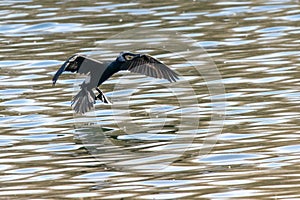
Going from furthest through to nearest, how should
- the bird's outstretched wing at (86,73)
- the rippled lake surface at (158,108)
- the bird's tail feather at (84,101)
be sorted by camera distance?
the bird's outstretched wing at (86,73), the bird's tail feather at (84,101), the rippled lake surface at (158,108)

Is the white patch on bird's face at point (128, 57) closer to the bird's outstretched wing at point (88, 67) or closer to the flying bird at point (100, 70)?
the flying bird at point (100, 70)

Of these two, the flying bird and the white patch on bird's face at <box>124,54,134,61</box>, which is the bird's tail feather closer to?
the flying bird

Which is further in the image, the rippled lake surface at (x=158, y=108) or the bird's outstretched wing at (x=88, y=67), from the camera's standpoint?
the bird's outstretched wing at (x=88, y=67)

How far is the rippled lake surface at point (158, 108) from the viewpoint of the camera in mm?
9367

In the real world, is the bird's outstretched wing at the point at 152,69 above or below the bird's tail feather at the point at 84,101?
above

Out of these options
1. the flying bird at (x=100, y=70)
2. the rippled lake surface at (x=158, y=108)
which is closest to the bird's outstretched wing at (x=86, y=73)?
the flying bird at (x=100, y=70)

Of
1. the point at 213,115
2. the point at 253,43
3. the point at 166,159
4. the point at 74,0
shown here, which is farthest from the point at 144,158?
the point at 74,0

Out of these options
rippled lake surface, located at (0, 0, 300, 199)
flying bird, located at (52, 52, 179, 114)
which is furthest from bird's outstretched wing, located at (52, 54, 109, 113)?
rippled lake surface, located at (0, 0, 300, 199)

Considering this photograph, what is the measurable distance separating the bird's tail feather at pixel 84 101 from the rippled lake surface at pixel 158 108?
0.71ft

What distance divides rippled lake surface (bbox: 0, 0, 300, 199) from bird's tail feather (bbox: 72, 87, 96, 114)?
216mm

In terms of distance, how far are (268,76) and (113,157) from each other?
441 cm

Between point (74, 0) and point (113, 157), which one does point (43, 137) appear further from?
point (74, 0)

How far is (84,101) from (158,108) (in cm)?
107

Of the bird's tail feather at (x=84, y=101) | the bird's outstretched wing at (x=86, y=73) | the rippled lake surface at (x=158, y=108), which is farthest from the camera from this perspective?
the bird's outstretched wing at (x=86, y=73)
